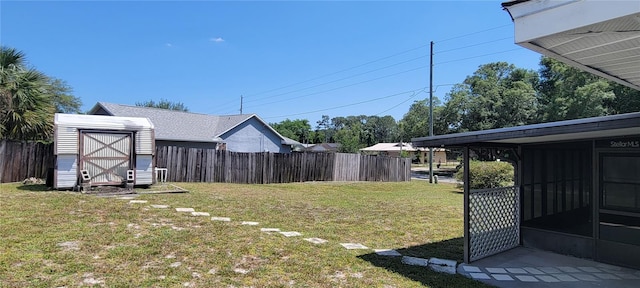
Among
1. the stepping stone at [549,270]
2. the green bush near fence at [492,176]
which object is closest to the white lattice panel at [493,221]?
the stepping stone at [549,270]

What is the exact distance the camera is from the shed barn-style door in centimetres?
1131

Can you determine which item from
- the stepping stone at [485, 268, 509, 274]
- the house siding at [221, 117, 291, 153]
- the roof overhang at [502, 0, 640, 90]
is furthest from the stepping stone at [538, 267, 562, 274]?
the house siding at [221, 117, 291, 153]

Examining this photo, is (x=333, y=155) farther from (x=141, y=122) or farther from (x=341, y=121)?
(x=341, y=121)

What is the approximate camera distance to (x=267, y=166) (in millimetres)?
16750

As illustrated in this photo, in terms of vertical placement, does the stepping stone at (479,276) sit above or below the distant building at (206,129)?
below

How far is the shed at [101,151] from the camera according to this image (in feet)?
35.4

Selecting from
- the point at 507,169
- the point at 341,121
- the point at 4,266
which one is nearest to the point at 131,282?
the point at 4,266

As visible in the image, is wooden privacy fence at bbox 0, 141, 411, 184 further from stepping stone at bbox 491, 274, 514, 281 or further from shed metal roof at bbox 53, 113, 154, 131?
stepping stone at bbox 491, 274, 514, 281

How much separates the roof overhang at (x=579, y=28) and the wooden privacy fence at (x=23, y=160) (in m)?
15.0

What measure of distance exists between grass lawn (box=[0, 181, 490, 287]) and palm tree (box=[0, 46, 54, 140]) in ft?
12.3

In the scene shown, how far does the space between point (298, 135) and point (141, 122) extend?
68155mm

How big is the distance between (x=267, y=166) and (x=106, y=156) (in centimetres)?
674

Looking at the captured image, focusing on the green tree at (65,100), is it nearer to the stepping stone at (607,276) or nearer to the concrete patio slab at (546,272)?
the concrete patio slab at (546,272)

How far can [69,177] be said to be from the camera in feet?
35.6
